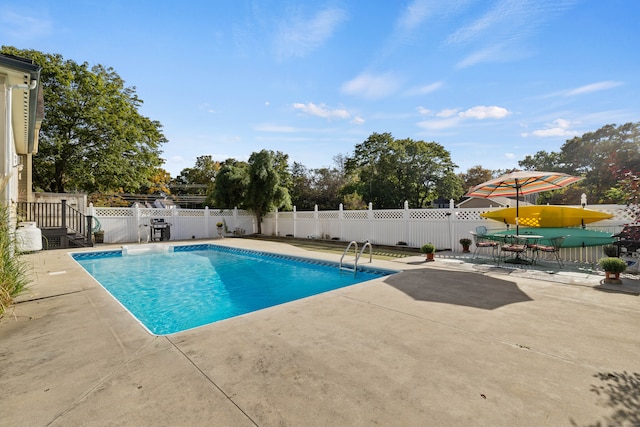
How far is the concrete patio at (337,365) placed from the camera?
1.79 m

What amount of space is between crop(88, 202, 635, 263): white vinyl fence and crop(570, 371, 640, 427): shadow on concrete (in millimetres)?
6596

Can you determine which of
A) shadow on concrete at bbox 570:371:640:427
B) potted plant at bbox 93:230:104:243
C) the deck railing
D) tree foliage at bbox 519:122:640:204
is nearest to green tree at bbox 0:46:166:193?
the deck railing

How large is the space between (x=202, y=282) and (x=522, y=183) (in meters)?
8.92

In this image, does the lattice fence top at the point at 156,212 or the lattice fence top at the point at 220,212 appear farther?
the lattice fence top at the point at 220,212

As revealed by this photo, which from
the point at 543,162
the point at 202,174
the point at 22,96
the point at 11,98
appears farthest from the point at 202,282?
the point at 543,162

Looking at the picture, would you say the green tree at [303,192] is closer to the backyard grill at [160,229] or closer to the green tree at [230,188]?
the green tree at [230,188]

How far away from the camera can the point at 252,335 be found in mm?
3008

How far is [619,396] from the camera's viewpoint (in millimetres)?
1953

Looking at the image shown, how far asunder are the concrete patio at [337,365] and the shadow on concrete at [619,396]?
0.5 inches

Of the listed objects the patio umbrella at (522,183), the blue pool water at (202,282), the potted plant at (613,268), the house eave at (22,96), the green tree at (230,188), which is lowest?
the blue pool water at (202,282)

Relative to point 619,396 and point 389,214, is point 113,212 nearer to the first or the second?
point 389,214

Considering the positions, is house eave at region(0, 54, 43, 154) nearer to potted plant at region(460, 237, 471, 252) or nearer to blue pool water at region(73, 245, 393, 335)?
blue pool water at region(73, 245, 393, 335)

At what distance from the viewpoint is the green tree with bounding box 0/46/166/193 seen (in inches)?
607

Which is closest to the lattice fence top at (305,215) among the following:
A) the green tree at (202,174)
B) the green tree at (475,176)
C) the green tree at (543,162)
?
the green tree at (202,174)
